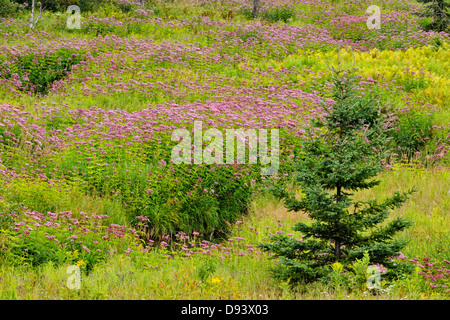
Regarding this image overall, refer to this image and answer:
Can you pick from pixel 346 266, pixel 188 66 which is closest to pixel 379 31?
pixel 188 66

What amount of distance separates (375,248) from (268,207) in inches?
142

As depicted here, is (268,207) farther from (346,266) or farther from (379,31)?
(379,31)

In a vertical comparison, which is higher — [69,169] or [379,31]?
[379,31]

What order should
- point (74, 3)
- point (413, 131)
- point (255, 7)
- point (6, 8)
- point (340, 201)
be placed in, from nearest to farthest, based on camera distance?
point (340, 201)
point (413, 131)
point (6, 8)
point (74, 3)
point (255, 7)

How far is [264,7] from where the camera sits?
23625mm

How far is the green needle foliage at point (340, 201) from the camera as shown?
4.76 metres

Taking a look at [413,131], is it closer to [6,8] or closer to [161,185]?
[161,185]

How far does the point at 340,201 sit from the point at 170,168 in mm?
3540

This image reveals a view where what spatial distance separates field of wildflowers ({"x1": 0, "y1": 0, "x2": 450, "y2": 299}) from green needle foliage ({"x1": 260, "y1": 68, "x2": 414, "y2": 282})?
261 mm

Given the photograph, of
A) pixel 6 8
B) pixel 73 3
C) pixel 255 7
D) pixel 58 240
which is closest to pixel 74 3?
pixel 73 3

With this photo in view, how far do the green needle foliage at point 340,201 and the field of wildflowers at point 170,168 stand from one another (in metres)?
0.26

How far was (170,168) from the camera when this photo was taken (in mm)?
7781

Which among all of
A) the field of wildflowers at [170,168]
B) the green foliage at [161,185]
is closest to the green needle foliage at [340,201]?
the field of wildflowers at [170,168]

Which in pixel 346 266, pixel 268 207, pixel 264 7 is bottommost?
pixel 268 207
